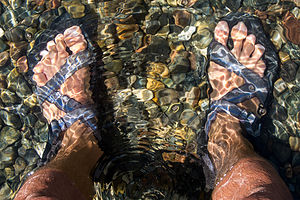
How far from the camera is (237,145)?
2445 millimetres

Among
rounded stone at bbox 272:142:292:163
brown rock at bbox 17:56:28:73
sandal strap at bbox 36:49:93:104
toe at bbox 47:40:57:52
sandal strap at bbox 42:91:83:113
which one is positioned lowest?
rounded stone at bbox 272:142:292:163

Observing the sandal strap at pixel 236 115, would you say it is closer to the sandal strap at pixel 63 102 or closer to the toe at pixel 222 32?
the toe at pixel 222 32

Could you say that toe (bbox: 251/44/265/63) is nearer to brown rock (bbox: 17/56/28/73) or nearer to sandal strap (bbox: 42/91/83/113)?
sandal strap (bbox: 42/91/83/113)

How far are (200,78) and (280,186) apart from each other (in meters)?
1.14

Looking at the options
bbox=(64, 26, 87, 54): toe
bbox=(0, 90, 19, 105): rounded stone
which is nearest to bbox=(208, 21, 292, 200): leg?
bbox=(64, 26, 87, 54): toe

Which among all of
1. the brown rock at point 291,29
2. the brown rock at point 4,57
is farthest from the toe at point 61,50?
the brown rock at point 291,29

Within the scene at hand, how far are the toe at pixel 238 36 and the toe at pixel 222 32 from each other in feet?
0.21

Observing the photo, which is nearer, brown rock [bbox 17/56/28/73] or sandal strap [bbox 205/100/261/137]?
sandal strap [bbox 205/100/261/137]

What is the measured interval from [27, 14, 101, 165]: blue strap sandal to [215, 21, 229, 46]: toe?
1.08 meters

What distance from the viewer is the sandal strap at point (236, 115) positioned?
8.58ft

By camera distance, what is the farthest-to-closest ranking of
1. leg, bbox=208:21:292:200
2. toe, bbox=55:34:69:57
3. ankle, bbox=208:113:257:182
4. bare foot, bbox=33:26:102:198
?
toe, bbox=55:34:69:57 < bare foot, bbox=33:26:102:198 < ankle, bbox=208:113:257:182 < leg, bbox=208:21:292:200

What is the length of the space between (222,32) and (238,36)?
0.15m

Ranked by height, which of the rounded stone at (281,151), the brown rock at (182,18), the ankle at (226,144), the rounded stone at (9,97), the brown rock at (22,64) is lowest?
the rounded stone at (281,151)

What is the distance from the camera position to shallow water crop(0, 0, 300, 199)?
2.56m
